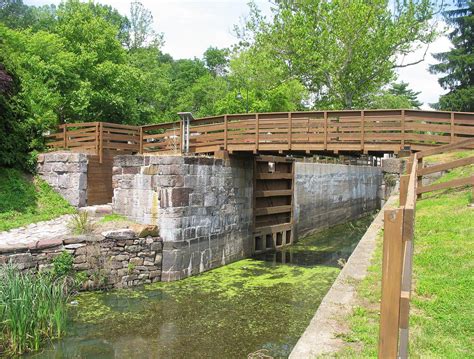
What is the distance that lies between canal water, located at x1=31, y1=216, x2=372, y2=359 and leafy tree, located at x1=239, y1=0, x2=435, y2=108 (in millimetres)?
15688

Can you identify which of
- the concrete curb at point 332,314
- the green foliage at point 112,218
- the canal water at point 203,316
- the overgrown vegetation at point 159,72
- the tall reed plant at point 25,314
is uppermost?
the overgrown vegetation at point 159,72

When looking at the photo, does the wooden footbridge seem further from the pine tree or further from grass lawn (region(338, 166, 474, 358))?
the pine tree

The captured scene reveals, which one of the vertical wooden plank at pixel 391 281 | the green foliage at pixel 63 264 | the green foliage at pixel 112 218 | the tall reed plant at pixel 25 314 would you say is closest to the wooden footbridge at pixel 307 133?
the green foliage at pixel 112 218

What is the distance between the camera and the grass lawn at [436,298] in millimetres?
3654

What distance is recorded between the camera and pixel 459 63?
30.8m

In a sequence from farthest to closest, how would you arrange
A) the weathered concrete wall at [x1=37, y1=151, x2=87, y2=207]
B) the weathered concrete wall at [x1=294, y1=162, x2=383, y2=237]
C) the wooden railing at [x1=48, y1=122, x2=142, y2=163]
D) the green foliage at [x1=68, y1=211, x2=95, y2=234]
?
the weathered concrete wall at [x1=294, y1=162, x2=383, y2=237] < the wooden railing at [x1=48, y1=122, x2=142, y2=163] < the weathered concrete wall at [x1=37, y1=151, x2=87, y2=207] < the green foliage at [x1=68, y1=211, x2=95, y2=234]

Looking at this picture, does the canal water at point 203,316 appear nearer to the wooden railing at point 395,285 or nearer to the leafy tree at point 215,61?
the wooden railing at point 395,285

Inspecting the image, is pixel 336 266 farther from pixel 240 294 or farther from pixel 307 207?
pixel 307 207

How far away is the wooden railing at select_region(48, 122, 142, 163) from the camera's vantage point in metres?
15.2

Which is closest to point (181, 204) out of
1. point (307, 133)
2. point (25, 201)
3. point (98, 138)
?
point (307, 133)

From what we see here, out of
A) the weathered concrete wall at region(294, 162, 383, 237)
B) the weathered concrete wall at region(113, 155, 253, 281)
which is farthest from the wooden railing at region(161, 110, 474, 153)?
the weathered concrete wall at region(294, 162, 383, 237)

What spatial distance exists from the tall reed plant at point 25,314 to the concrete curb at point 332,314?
15.2 ft

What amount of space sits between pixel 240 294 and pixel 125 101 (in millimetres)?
13124

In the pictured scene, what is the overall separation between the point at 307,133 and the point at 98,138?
7077mm
